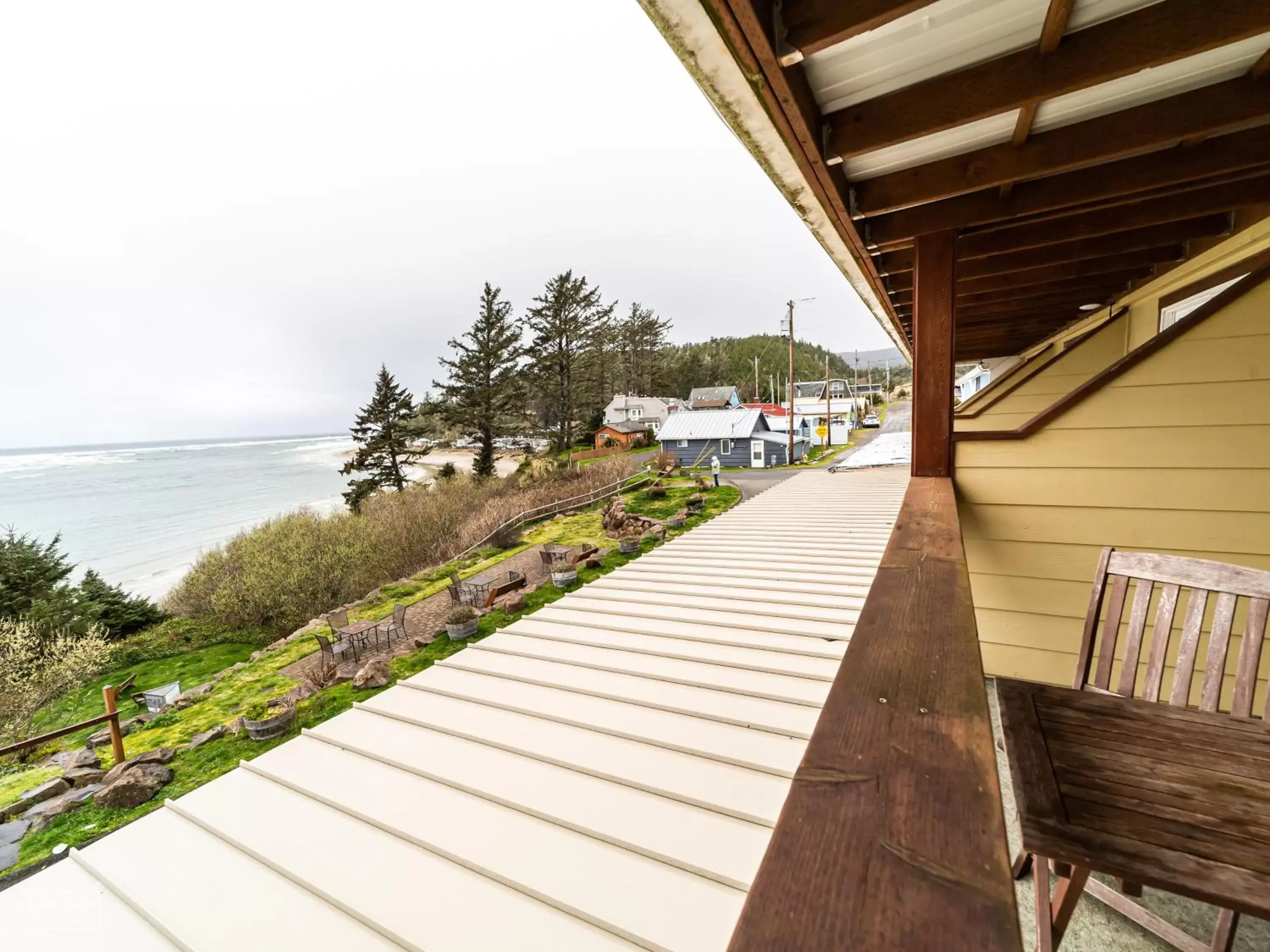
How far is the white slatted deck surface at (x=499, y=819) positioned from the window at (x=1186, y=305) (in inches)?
144

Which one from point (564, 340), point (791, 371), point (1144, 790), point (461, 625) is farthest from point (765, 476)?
point (1144, 790)

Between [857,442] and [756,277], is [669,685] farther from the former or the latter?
[756,277]

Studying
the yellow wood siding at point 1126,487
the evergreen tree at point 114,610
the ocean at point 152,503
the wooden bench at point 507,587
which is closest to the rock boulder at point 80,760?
the wooden bench at point 507,587

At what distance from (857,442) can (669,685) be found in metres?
30.0

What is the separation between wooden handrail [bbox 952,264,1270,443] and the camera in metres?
2.17

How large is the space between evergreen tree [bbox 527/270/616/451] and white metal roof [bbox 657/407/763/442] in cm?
524

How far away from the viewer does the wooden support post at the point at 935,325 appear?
8.52 feet

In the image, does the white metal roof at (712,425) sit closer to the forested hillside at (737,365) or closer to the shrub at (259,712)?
the shrub at (259,712)

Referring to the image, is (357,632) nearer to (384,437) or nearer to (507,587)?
(507,587)

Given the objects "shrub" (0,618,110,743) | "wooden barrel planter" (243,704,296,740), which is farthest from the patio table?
"shrub" (0,618,110,743)

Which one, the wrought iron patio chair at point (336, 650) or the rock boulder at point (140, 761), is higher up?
the wrought iron patio chair at point (336, 650)

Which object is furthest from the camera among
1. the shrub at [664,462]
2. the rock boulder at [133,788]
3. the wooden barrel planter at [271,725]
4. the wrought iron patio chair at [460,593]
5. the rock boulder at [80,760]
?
the shrub at [664,462]

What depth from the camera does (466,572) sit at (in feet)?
38.0

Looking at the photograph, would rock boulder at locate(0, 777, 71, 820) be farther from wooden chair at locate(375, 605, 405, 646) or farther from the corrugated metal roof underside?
the corrugated metal roof underside
